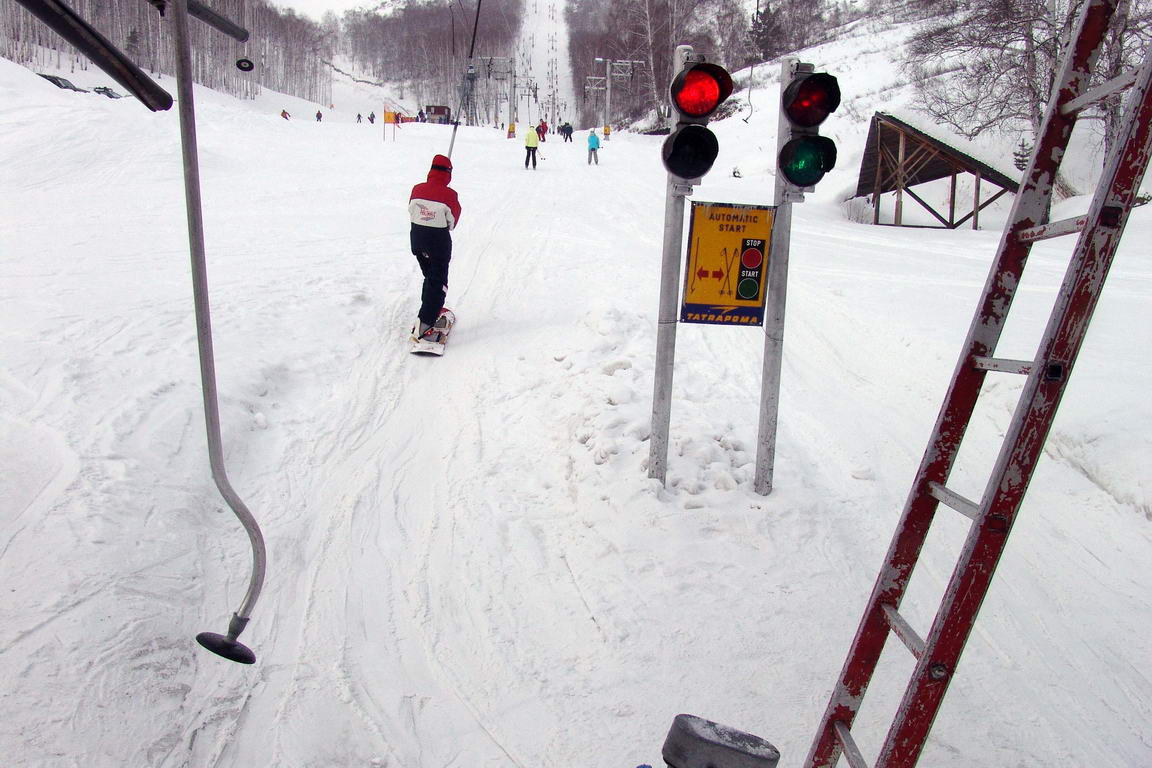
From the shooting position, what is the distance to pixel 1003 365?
180 centimetres

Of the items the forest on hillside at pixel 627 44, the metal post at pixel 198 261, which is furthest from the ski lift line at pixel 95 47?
the forest on hillside at pixel 627 44

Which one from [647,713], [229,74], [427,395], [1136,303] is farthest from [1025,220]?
[229,74]

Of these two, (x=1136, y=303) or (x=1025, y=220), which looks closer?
(x=1025, y=220)

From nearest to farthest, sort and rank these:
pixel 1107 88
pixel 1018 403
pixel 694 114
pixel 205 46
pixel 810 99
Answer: pixel 1107 88, pixel 1018 403, pixel 810 99, pixel 694 114, pixel 205 46

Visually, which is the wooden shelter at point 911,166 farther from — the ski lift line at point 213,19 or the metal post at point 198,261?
the metal post at point 198,261

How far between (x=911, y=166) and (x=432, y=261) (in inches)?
677

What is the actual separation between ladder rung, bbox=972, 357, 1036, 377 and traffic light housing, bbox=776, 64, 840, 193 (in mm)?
1991

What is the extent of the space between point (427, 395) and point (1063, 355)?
17.5ft

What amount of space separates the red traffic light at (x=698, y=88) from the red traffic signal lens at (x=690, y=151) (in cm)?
9

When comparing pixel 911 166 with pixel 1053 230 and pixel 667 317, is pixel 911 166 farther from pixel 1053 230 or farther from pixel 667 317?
pixel 1053 230

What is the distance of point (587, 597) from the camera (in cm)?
372

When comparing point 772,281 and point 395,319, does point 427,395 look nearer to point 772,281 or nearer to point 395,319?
point 395,319

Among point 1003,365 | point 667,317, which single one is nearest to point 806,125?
point 667,317

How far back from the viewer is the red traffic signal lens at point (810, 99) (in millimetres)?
3623
